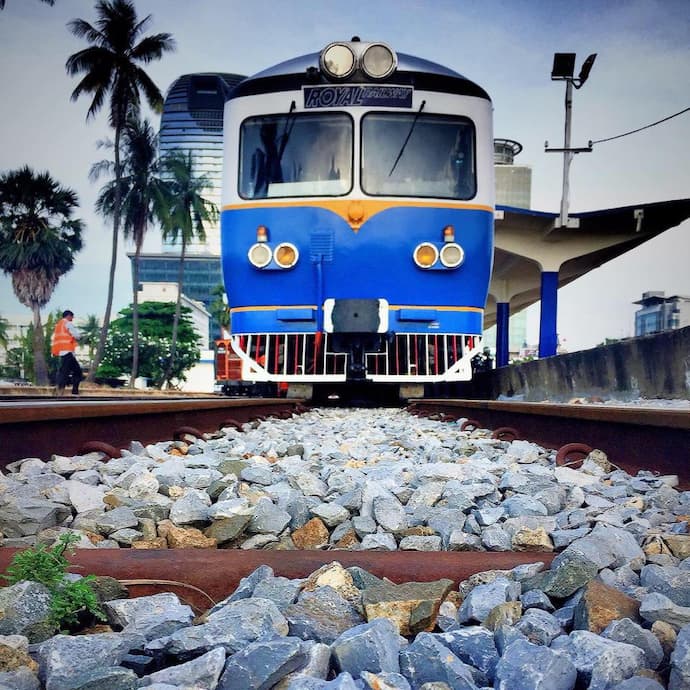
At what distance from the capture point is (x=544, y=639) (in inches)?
50.9

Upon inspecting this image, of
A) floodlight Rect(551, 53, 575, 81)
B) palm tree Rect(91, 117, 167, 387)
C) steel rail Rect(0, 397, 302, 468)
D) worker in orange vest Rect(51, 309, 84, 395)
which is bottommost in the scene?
steel rail Rect(0, 397, 302, 468)

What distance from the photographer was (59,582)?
149 cm

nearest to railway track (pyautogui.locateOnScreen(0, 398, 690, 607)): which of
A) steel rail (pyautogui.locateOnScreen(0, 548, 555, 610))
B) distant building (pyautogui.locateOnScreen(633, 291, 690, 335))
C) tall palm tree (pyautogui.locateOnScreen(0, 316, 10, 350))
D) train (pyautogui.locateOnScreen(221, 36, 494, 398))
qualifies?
steel rail (pyautogui.locateOnScreen(0, 548, 555, 610))

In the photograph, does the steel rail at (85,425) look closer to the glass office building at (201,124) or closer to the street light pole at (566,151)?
the glass office building at (201,124)

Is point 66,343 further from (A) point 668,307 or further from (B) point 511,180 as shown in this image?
(A) point 668,307

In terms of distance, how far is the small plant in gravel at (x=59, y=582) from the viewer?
1.40 m

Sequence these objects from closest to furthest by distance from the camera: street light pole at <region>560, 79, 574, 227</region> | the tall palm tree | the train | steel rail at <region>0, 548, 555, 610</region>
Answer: steel rail at <region>0, 548, 555, 610</region>, the train, street light pole at <region>560, 79, 574, 227</region>, the tall palm tree

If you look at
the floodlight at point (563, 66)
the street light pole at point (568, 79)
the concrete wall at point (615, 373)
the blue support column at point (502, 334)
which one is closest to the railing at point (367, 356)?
the concrete wall at point (615, 373)

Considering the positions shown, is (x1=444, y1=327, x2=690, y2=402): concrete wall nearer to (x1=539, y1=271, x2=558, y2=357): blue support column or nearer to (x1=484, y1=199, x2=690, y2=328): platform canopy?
(x1=484, y1=199, x2=690, y2=328): platform canopy

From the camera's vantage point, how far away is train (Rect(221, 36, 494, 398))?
732cm

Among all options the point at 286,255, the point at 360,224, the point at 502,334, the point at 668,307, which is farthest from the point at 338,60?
the point at 668,307

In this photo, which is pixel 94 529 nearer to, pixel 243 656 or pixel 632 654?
pixel 243 656

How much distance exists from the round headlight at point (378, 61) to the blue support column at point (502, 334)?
1211 cm

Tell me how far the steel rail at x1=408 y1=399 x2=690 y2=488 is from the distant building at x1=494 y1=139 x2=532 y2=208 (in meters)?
21.3
